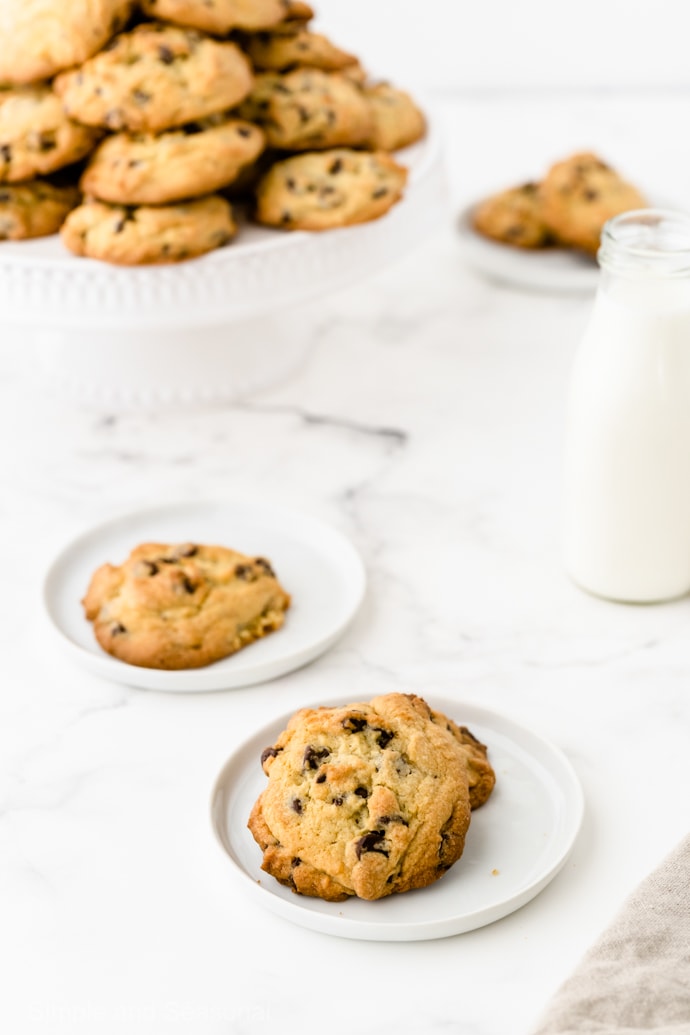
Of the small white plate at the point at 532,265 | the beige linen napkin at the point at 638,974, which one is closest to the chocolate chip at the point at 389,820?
the beige linen napkin at the point at 638,974

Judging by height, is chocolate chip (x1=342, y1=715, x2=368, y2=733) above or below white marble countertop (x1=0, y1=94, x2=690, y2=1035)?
above

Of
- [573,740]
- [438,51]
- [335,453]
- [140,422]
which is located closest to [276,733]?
[573,740]

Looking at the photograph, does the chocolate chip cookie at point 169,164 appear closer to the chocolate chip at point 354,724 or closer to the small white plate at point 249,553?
the small white plate at point 249,553

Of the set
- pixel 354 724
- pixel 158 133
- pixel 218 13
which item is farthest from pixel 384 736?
pixel 218 13

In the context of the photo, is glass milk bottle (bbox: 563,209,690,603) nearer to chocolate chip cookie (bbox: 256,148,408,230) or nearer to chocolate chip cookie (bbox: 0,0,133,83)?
chocolate chip cookie (bbox: 256,148,408,230)

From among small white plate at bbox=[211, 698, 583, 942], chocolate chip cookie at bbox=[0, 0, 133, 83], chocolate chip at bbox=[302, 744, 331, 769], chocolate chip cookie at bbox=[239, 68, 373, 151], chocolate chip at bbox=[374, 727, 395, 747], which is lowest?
small white plate at bbox=[211, 698, 583, 942]

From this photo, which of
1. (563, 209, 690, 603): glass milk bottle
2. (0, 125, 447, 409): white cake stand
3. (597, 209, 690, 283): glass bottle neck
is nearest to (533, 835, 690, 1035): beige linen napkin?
(563, 209, 690, 603): glass milk bottle
